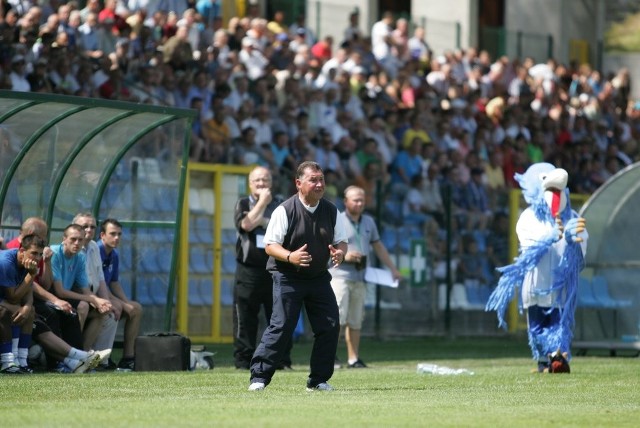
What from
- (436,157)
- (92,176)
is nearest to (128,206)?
(92,176)

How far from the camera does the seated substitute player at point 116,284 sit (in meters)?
17.5

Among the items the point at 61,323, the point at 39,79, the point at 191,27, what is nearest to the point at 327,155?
the point at 191,27

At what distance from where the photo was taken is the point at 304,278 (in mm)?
13344

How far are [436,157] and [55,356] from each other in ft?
41.6

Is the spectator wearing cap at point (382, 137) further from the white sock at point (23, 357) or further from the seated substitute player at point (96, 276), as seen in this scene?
the white sock at point (23, 357)

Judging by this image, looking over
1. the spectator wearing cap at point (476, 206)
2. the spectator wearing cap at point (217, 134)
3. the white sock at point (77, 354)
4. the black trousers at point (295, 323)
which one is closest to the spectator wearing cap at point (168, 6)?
the spectator wearing cap at point (217, 134)

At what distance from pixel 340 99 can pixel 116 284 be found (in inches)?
391

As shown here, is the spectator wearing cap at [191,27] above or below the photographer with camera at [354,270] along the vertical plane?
above

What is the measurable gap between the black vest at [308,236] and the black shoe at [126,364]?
3.89 meters

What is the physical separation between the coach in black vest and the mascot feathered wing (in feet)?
12.5

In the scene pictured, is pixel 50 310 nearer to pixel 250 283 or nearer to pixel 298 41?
pixel 250 283

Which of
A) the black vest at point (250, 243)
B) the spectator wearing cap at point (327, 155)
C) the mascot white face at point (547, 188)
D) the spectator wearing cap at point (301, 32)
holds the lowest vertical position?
the black vest at point (250, 243)

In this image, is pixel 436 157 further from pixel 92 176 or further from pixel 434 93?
pixel 92 176

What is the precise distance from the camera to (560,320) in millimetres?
16656
